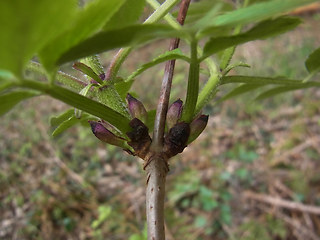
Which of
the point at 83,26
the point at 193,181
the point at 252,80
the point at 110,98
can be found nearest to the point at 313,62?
the point at 252,80

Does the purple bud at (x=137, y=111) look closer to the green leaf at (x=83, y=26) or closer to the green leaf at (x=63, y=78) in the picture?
the green leaf at (x=63, y=78)

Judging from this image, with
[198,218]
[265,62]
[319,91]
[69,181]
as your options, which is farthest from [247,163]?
[265,62]

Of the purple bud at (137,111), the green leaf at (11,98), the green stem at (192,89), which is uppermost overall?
the purple bud at (137,111)

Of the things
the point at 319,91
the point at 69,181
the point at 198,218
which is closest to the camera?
the point at 198,218

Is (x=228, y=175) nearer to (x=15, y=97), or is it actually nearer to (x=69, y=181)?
(x=69, y=181)

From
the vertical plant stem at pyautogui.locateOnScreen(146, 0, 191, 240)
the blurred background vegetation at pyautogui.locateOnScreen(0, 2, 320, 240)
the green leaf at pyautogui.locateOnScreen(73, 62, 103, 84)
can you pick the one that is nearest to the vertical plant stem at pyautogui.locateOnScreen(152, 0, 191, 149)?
the vertical plant stem at pyautogui.locateOnScreen(146, 0, 191, 240)

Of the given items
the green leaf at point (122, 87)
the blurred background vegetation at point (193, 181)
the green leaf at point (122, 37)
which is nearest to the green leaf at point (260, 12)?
the green leaf at point (122, 37)
